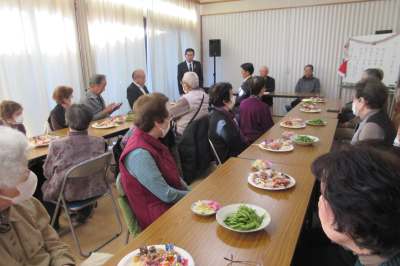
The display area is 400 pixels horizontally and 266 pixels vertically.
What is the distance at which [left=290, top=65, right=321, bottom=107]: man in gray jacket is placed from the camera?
702 centimetres

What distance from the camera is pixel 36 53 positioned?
4.24m

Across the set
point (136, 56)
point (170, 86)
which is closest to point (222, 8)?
point (170, 86)

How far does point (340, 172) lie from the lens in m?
0.82

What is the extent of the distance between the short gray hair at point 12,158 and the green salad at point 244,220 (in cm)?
94

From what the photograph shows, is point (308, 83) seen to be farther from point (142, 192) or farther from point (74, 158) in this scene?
point (142, 192)

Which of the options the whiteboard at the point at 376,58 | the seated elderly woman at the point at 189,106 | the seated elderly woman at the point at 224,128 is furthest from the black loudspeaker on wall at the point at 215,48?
the seated elderly woman at the point at 224,128

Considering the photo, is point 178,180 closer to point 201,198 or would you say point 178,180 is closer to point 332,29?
point 201,198

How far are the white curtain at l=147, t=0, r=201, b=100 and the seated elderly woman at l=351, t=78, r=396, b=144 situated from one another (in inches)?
199

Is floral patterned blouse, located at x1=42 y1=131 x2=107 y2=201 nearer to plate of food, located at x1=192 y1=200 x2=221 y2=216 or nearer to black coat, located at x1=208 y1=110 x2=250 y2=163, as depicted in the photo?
black coat, located at x1=208 y1=110 x2=250 y2=163

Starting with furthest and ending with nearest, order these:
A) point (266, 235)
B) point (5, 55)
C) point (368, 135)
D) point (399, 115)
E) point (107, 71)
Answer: point (107, 71)
point (5, 55)
point (399, 115)
point (368, 135)
point (266, 235)

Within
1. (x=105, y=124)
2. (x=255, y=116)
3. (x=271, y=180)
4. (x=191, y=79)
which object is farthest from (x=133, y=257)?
(x=191, y=79)

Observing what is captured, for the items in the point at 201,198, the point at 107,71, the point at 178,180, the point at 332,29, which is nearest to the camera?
the point at 201,198

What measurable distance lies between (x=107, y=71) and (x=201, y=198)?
4.61 meters

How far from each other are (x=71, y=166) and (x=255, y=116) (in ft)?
7.30
